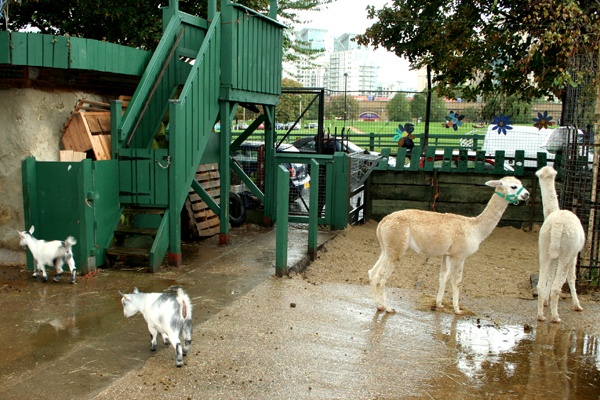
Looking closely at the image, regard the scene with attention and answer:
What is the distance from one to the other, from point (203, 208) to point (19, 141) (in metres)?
3.89

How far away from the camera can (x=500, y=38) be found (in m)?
12.5

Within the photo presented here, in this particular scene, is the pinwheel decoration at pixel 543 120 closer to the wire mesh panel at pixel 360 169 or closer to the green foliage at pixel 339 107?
the wire mesh panel at pixel 360 169

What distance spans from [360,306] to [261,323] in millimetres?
1411

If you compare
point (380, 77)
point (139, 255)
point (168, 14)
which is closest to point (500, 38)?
point (168, 14)

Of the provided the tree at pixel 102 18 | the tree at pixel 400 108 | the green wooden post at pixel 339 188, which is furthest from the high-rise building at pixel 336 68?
the green wooden post at pixel 339 188

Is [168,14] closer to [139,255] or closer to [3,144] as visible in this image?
[3,144]

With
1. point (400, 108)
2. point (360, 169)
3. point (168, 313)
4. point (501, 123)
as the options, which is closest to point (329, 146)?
point (360, 169)

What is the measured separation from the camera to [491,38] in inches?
494

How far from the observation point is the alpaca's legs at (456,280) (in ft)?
24.6

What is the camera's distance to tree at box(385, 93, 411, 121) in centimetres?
2275

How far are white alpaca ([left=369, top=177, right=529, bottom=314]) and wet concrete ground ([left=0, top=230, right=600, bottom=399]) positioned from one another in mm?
394

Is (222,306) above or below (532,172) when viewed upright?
below

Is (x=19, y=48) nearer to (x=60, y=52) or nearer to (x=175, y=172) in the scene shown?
(x=60, y=52)

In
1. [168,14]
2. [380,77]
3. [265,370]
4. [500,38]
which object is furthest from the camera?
[380,77]
